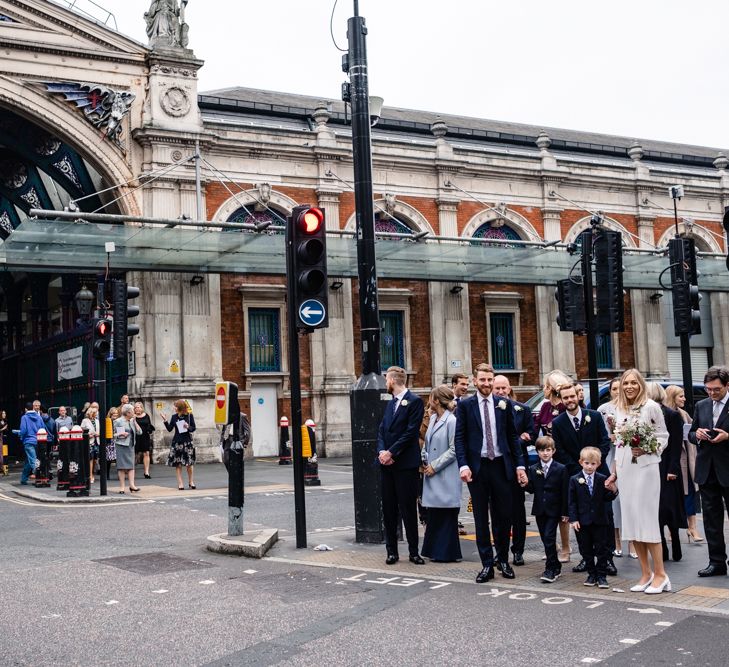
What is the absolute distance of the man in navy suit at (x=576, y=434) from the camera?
8.54 m

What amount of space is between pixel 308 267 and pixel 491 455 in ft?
10.0

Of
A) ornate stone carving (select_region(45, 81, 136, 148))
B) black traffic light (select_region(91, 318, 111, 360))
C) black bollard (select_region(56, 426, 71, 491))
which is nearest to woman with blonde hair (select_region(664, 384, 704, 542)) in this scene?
black traffic light (select_region(91, 318, 111, 360))

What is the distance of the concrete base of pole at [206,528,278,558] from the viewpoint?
9789 mm

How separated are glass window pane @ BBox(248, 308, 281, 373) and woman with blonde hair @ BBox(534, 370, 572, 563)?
60.9 feet

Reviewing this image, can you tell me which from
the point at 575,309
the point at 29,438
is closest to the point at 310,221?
the point at 575,309

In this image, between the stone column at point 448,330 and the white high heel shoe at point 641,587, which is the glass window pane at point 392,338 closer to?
the stone column at point 448,330

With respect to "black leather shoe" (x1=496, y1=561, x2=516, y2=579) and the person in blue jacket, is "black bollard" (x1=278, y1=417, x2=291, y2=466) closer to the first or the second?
the person in blue jacket

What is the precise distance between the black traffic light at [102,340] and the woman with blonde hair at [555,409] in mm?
8635

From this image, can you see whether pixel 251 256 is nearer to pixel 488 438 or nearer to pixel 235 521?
pixel 235 521

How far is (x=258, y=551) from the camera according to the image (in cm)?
973

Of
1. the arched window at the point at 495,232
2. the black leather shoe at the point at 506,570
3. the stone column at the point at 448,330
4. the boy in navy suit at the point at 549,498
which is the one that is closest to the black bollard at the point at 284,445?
the stone column at the point at 448,330

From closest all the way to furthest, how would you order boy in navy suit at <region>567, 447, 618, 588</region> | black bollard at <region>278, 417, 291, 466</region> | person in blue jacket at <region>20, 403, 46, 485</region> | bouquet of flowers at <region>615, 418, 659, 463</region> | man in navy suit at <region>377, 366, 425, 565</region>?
1. bouquet of flowers at <region>615, 418, 659, 463</region>
2. boy in navy suit at <region>567, 447, 618, 588</region>
3. man in navy suit at <region>377, 366, 425, 565</region>
4. person in blue jacket at <region>20, 403, 46, 485</region>
5. black bollard at <region>278, 417, 291, 466</region>

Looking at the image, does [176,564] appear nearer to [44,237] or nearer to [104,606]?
[104,606]

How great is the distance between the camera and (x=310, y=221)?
33.4ft
